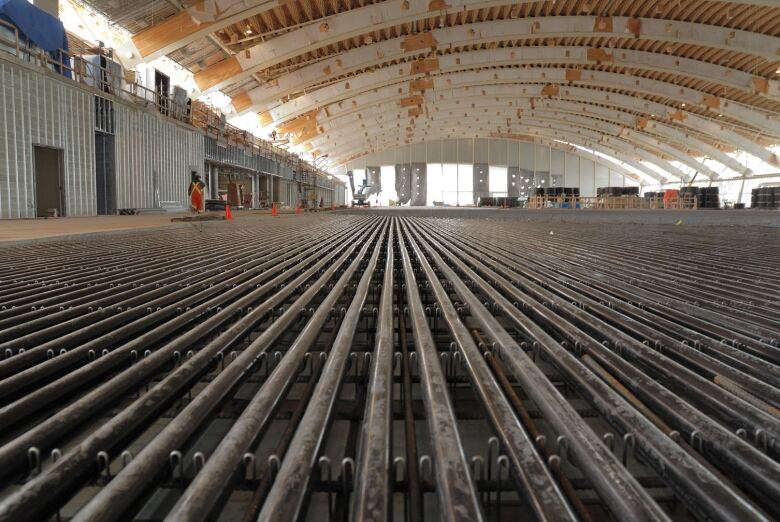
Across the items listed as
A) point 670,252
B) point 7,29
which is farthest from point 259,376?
point 7,29

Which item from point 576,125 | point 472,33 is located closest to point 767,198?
point 472,33

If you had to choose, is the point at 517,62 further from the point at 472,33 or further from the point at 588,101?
the point at 588,101

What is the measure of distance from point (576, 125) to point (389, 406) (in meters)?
42.9

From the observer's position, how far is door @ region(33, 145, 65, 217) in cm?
1278

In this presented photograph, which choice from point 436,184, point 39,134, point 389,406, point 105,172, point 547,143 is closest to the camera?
point 389,406

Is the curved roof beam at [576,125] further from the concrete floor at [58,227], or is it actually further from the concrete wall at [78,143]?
the concrete floor at [58,227]

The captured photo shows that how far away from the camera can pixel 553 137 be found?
4672cm

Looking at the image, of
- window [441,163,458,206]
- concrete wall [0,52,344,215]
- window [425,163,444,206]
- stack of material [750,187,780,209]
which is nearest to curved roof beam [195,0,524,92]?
concrete wall [0,52,344,215]

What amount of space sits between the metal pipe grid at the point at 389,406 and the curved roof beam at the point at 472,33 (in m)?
17.6

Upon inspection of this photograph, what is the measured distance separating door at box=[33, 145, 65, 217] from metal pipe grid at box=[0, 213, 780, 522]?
11.9 meters

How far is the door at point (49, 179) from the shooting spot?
41.9ft

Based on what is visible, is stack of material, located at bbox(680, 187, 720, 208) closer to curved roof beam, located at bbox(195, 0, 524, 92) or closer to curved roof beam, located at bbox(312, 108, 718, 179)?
curved roof beam, located at bbox(195, 0, 524, 92)

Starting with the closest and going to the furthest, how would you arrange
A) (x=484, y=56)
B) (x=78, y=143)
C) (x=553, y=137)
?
(x=78, y=143)
(x=484, y=56)
(x=553, y=137)

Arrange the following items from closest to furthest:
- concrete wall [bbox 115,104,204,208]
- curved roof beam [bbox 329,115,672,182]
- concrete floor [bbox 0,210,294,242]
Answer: concrete floor [bbox 0,210,294,242], concrete wall [bbox 115,104,204,208], curved roof beam [bbox 329,115,672,182]
